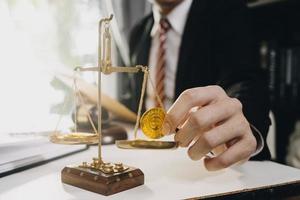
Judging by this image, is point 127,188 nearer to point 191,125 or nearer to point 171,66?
point 191,125

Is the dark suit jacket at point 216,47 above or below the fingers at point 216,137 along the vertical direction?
above

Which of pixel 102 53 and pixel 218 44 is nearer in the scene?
pixel 102 53

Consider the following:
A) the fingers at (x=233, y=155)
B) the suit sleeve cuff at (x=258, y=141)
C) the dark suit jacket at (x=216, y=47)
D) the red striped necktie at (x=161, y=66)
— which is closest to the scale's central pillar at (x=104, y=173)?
the fingers at (x=233, y=155)

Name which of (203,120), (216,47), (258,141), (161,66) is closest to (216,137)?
(203,120)

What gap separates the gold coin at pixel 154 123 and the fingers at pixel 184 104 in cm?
1

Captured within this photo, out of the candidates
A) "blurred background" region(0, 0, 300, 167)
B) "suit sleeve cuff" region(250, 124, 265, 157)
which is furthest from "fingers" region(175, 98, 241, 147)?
"blurred background" region(0, 0, 300, 167)

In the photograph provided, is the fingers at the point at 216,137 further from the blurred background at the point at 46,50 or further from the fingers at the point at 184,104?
the blurred background at the point at 46,50

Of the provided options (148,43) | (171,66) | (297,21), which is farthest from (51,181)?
(297,21)

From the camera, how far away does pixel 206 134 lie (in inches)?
24.3

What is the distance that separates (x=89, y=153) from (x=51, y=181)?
0.22 m

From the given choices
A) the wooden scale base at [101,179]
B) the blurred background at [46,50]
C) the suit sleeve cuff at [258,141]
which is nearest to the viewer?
the wooden scale base at [101,179]

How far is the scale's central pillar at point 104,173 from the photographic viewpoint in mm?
551

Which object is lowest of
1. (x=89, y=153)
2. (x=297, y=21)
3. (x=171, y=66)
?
(x=89, y=153)

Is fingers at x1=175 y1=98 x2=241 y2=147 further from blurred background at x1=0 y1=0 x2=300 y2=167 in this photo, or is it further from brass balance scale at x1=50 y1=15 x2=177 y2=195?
blurred background at x1=0 y1=0 x2=300 y2=167
